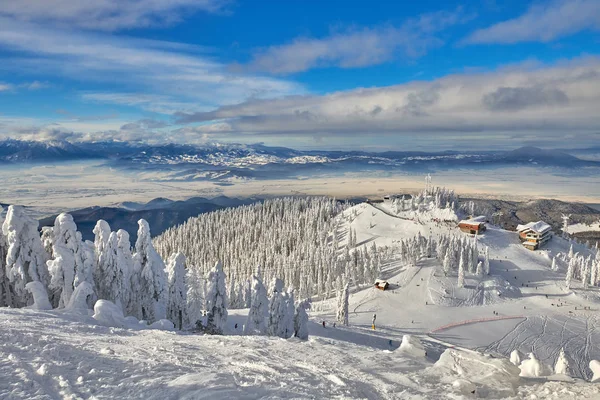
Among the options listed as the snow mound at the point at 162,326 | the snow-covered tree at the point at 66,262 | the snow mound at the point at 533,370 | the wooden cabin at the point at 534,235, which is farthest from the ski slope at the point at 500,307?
the snow-covered tree at the point at 66,262

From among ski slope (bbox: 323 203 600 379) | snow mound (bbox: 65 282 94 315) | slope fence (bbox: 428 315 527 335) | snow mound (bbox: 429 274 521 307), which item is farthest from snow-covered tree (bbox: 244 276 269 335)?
snow mound (bbox: 429 274 521 307)

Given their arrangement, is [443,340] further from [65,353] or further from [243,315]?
[65,353]

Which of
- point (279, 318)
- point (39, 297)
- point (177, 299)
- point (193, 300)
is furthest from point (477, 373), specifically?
point (193, 300)

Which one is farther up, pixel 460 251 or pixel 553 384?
pixel 553 384

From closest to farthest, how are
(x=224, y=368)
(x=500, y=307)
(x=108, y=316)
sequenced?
1. (x=224, y=368)
2. (x=108, y=316)
3. (x=500, y=307)

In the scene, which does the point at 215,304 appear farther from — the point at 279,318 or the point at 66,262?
the point at 66,262

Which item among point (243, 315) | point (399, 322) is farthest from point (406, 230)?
point (243, 315)
